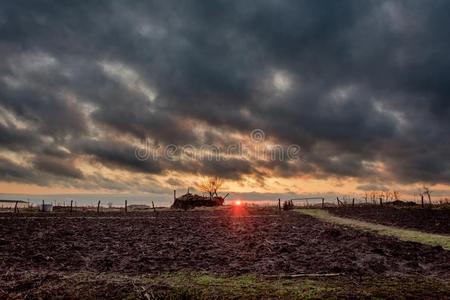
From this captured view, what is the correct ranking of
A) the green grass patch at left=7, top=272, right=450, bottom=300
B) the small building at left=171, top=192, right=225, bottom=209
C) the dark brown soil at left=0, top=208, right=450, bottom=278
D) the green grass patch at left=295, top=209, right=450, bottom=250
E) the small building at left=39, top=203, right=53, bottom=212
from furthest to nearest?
the small building at left=171, top=192, right=225, bottom=209 < the small building at left=39, top=203, right=53, bottom=212 < the green grass patch at left=295, top=209, right=450, bottom=250 < the dark brown soil at left=0, top=208, right=450, bottom=278 < the green grass patch at left=7, top=272, right=450, bottom=300

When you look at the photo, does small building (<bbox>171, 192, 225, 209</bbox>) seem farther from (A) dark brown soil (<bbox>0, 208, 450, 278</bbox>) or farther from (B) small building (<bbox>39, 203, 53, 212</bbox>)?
(A) dark brown soil (<bbox>0, 208, 450, 278</bbox>)

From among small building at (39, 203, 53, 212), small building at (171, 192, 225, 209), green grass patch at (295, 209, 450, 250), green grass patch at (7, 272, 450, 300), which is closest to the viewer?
green grass patch at (7, 272, 450, 300)

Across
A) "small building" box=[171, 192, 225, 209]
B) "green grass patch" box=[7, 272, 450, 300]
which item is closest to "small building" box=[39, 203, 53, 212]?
"small building" box=[171, 192, 225, 209]

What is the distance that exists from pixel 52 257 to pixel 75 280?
529 cm

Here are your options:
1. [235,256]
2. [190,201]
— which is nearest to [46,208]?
[190,201]

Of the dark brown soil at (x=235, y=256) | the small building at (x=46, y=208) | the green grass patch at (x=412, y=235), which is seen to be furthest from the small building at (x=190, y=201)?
the dark brown soil at (x=235, y=256)

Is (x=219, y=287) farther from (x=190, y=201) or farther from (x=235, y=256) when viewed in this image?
(x=190, y=201)

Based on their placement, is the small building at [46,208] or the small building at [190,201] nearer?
the small building at [46,208]

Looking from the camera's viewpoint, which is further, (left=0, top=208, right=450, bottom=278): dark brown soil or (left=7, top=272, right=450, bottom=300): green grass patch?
(left=0, top=208, right=450, bottom=278): dark brown soil

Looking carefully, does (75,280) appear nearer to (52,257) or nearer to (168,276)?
(168,276)

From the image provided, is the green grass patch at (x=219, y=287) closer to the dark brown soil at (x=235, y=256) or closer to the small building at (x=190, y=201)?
the dark brown soil at (x=235, y=256)

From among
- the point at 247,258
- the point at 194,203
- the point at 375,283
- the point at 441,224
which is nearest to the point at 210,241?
the point at 247,258

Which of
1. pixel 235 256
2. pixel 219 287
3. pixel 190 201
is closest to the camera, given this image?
pixel 219 287

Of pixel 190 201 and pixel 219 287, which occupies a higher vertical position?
pixel 190 201
